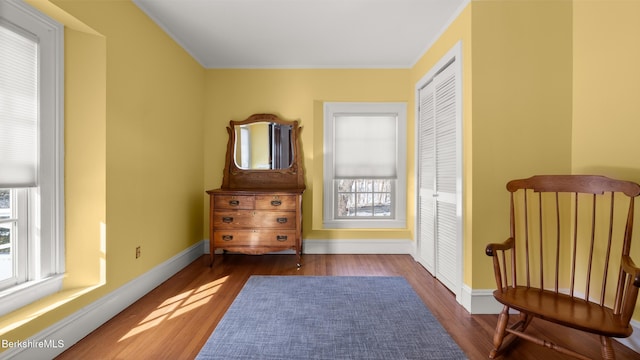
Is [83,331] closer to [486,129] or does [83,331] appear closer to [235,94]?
[235,94]

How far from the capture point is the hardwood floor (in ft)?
5.74

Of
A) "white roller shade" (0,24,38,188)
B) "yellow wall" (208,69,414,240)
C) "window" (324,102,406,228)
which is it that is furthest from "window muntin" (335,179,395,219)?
"white roller shade" (0,24,38,188)

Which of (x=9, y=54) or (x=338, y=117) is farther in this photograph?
(x=338, y=117)

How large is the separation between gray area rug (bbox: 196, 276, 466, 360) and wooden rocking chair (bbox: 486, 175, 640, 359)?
1.57 ft

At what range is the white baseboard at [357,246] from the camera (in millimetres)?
3814

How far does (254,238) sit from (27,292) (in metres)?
1.83

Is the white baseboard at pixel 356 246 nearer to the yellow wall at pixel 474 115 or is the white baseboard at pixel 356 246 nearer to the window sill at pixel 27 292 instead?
the yellow wall at pixel 474 115

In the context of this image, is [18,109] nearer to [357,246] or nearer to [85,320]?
[85,320]

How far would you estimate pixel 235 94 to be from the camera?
12.6 feet

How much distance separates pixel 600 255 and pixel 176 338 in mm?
2907

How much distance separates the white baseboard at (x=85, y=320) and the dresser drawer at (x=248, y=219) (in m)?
0.67

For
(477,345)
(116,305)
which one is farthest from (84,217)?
(477,345)

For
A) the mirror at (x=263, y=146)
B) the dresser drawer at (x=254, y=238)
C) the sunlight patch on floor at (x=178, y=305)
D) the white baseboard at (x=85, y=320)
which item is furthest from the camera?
the mirror at (x=263, y=146)

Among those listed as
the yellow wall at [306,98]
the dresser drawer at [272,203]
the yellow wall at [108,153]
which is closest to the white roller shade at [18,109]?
the yellow wall at [108,153]
